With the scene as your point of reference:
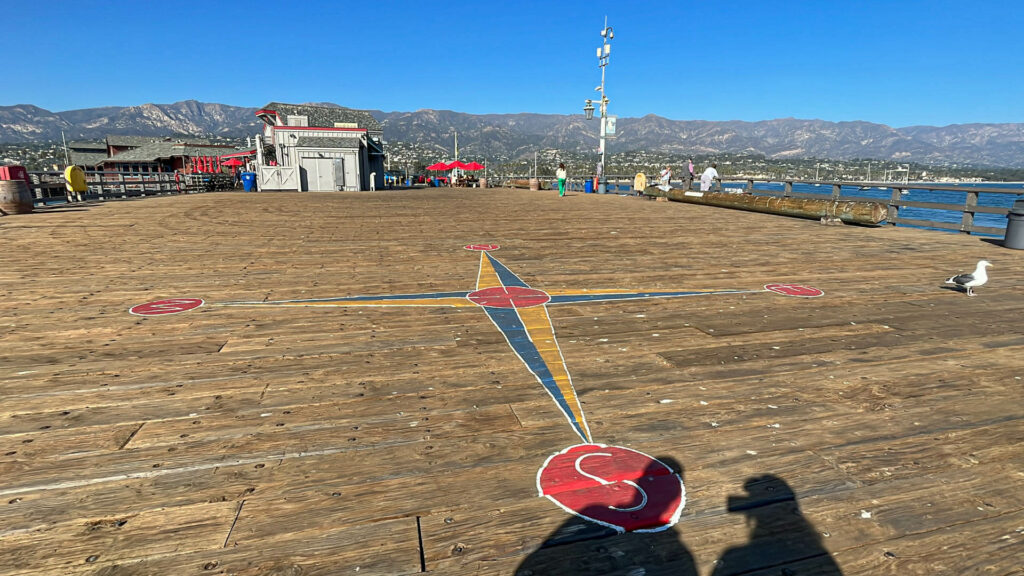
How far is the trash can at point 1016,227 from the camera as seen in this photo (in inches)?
447

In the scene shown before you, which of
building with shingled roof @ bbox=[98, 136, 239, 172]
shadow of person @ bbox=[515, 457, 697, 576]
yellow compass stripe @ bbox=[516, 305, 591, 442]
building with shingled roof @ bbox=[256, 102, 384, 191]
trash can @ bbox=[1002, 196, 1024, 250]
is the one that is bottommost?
shadow of person @ bbox=[515, 457, 697, 576]

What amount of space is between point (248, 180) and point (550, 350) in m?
38.5

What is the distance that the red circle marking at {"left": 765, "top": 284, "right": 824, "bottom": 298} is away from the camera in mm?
7121

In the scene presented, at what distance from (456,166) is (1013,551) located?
53440mm

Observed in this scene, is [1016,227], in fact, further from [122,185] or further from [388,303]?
[122,185]

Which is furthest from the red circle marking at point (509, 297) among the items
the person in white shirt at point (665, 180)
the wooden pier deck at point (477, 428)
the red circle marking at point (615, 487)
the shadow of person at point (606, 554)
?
the person in white shirt at point (665, 180)

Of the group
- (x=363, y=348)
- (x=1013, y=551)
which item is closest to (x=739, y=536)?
(x=1013, y=551)

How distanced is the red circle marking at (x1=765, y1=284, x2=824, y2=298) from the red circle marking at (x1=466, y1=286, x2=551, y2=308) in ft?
12.3

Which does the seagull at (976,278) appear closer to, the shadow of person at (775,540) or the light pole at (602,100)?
the shadow of person at (775,540)

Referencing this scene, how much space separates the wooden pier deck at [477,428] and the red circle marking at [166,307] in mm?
199

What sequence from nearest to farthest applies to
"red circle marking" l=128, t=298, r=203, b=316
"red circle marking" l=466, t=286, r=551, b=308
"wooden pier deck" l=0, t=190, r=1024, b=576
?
1. "wooden pier deck" l=0, t=190, r=1024, b=576
2. "red circle marking" l=128, t=298, r=203, b=316
3. "red circle marking" l=466, t=286, r=551, b=308

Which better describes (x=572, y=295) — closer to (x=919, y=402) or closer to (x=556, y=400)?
(x=556, y=400)

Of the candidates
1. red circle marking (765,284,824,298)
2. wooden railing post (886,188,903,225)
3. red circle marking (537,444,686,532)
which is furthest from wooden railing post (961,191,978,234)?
red circle marking (537,444,686,532)

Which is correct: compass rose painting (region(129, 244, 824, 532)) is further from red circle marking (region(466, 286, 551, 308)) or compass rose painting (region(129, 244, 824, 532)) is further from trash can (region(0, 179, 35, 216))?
trash can (region(0, 179, 35, 216))
